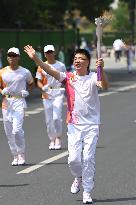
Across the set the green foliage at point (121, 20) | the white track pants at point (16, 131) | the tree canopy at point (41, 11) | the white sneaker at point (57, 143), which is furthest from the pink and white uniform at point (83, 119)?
the green foliage at point (121, 20)

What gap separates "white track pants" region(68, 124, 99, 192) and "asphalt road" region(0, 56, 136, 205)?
1.02 ft

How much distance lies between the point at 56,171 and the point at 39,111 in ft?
34.2

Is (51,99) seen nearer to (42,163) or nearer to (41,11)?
(42,163)

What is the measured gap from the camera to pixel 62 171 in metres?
10.8

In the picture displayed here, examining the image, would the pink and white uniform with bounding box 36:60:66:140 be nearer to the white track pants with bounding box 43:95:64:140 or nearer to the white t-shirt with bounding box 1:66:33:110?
the white track pants with bounding box 43:95:64:140

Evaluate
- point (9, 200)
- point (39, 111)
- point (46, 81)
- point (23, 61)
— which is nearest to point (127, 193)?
point (9, 200)

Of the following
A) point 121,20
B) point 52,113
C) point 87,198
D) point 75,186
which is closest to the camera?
point 87,198

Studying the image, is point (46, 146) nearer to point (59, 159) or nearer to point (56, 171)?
point (59, 159)

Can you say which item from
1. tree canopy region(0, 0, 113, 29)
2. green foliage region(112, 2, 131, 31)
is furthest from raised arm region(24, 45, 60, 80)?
green foliage region(112, 2, 131, 31)

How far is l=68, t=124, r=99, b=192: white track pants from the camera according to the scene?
8.52 m

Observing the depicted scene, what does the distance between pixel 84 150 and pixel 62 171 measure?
2.24 m

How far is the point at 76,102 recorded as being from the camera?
869 cm

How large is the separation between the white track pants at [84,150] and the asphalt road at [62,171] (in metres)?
0.31

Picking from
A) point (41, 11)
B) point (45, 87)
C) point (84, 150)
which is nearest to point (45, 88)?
point (45, 87)
